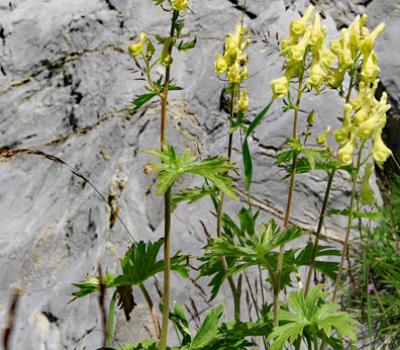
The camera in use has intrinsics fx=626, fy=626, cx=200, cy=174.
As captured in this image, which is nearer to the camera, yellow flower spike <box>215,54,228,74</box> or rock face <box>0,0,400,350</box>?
yellow flower spike <box>215,54,228,74</box>

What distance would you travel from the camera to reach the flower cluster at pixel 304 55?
1.74 metres

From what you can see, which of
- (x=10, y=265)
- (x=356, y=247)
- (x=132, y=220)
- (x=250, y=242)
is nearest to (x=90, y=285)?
(x=250, y=242)

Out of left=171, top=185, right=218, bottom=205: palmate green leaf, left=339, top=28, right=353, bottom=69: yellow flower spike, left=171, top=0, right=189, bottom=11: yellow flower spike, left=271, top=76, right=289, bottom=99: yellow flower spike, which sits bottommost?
left=171, top=185, right=218, bottom=205: palmate green leaf

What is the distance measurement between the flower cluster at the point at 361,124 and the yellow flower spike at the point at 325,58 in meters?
0.16

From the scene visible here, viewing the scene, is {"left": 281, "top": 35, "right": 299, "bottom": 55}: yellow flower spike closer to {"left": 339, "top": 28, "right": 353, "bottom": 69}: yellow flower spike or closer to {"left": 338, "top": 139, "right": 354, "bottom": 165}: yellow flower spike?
{"left": 339, "top": 28, "right": 353, "bottom": 69}: yellow flower spike

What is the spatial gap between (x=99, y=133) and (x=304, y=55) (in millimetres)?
1870

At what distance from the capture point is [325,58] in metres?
1.82

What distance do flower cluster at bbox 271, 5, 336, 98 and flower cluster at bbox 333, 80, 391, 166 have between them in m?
0.14

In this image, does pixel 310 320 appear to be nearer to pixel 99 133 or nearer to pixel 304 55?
pixel 304 55

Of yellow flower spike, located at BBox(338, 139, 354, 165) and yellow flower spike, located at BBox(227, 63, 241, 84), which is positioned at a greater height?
yellow flower spike, located at BBox(338, 139, 354, 165)

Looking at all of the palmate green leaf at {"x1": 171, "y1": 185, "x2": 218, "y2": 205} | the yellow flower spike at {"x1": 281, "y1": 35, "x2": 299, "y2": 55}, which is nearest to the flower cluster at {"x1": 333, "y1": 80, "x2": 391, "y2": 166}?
the yellow flower spike at {"x1": 281, "y1": 35, "x2": 299, "y2": 55}

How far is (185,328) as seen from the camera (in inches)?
77.6

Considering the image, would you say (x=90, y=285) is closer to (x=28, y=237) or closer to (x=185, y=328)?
(x=185, y=328)

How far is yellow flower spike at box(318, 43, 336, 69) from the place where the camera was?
5.93 feet
